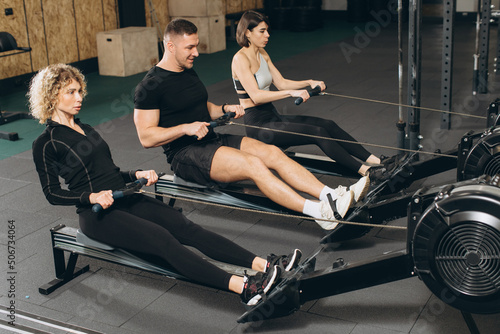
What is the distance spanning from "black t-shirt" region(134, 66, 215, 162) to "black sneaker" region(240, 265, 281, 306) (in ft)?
3.40

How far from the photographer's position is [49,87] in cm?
255

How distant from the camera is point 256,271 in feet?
8.25

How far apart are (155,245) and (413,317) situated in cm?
105

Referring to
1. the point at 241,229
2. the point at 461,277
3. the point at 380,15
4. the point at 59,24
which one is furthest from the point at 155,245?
the point at 380,15

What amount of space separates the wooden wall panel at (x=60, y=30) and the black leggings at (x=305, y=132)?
4.42m

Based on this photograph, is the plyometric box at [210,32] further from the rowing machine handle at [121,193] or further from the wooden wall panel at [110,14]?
the rowing machine handle at [121,193]

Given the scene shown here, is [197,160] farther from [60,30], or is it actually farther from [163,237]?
[60,30]

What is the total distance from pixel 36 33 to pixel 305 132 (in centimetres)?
464

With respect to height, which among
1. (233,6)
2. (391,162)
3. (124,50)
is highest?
(233,6)

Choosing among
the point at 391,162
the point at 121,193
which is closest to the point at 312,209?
the point at 391,162

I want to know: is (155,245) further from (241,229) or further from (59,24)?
(59,24)

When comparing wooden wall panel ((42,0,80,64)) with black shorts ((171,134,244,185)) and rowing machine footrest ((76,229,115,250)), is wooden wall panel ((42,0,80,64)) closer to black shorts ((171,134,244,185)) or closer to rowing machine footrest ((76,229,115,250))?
black shorts ((171,134,244,185))

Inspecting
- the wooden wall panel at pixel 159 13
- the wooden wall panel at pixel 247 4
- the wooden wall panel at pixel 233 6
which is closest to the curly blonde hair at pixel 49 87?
the wooden wall panel at pixel 159 13

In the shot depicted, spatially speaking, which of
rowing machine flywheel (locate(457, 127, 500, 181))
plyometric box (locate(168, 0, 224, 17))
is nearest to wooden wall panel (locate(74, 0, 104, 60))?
plyometric box (locate(168, 0, 224, 17))
